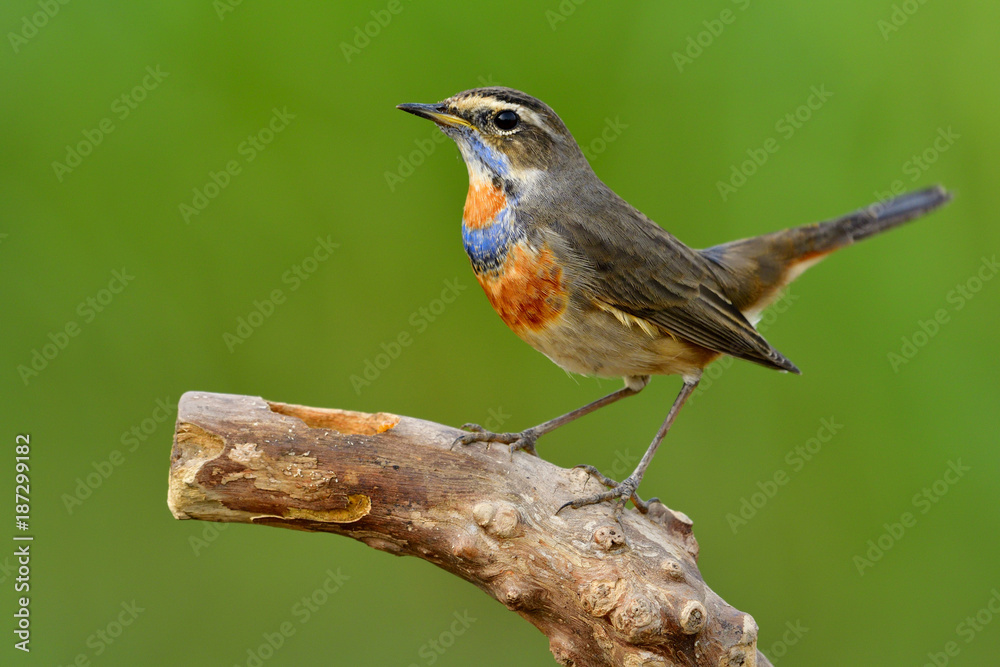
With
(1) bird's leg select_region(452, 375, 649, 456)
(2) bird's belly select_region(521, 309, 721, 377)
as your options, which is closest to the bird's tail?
(2) bird's belly select_region(521, 309, 721, 377)

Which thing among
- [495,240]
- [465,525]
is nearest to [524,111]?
[495,240]

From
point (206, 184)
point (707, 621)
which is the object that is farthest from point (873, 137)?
point (206, 184)

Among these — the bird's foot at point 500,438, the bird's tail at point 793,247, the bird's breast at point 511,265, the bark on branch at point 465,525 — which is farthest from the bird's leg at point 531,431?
the bird's tail at point 793,247

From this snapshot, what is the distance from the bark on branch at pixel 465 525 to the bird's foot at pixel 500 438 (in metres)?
0.21

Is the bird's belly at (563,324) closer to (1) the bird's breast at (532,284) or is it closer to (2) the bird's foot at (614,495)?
(1) the bird's breast at (532,284)

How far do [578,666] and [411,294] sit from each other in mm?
3085

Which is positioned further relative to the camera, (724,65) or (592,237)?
(724,65)

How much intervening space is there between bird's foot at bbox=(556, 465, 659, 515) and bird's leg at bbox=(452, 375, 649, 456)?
1.03ft

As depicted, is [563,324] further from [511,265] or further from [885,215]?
[885,215]

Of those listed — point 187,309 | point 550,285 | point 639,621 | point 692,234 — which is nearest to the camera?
point 639,621

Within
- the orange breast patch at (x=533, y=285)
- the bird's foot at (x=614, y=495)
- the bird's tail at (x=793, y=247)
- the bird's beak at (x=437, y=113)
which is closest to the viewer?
the bird's foot at (x=614, y=495)

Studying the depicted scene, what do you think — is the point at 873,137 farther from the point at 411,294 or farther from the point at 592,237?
the point at 411,294

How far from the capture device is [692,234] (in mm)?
6312

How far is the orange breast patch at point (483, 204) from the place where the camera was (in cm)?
Answer: 441
